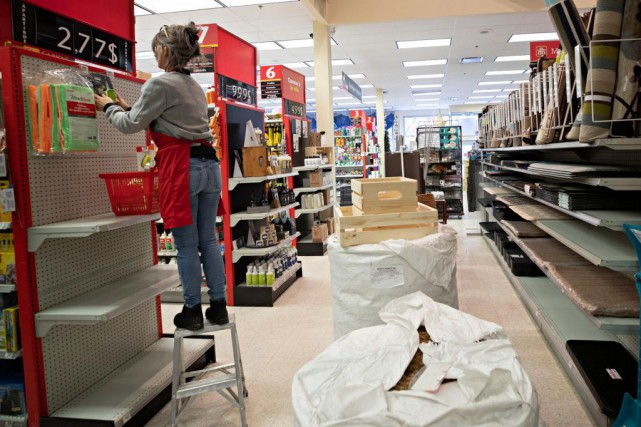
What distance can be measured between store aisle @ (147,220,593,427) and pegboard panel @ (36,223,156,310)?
0.89 m

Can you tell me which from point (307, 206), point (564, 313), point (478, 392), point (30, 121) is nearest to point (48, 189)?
point (30, 121)

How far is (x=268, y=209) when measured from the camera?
17.9 feet

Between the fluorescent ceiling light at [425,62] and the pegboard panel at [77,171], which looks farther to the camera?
the fluorescent ceiling light at [425,62]

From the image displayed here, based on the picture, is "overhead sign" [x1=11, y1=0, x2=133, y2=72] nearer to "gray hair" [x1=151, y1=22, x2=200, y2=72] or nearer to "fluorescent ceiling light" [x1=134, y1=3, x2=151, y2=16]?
"gray hair" [x1=151, y1=22, x2=200, y2=72]

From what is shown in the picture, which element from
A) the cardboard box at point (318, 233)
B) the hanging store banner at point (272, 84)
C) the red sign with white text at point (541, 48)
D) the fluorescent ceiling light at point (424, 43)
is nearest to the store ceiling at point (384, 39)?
the fluorescent ceiling light at point (424, 43)

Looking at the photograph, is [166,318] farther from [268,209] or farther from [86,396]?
[86,396]

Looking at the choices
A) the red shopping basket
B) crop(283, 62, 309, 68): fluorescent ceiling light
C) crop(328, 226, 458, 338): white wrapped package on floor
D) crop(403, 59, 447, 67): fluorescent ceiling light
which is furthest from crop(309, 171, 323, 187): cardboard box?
crop(403, 59, 447, 67): fluorescent ceiling light

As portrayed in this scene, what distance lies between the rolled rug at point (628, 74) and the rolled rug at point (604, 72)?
0.02 meters

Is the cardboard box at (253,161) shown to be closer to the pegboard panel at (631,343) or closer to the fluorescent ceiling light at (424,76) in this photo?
the pegboard panel at (631,343)

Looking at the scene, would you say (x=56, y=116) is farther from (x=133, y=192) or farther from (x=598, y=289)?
(x=598, y=289)

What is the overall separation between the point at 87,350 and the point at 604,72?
3.21m

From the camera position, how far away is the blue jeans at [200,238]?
2.65 meters

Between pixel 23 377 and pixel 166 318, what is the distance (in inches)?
90.8

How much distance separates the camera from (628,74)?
A: 2615 millimetres
